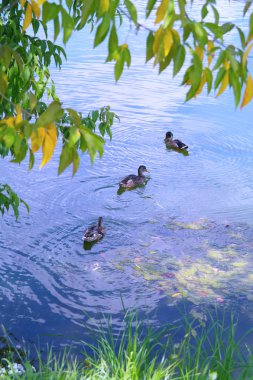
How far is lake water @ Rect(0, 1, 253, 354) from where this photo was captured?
6.99 meters

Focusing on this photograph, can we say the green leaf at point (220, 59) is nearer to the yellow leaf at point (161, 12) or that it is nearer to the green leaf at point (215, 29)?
the green leaf at point (215, 29)

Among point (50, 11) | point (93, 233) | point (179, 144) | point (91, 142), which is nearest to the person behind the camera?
point (91, 142)

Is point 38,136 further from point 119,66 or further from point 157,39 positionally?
point 157,39

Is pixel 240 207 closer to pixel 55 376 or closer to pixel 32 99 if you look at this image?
pixel 55 376

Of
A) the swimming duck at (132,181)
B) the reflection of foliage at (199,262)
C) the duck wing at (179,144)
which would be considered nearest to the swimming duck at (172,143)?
the duck wing at (179,144)

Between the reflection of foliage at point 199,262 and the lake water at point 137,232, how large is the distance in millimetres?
12

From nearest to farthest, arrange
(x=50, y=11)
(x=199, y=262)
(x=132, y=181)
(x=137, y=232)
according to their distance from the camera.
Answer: (x=50, y=11), (x=199, y=262), (x=137, y=232), (x=132, y=181)

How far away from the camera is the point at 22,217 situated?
8781 millimetres

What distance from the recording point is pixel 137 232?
336 inches

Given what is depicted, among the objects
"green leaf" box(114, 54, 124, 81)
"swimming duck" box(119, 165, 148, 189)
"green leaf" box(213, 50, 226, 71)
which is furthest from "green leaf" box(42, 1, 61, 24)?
"swimming duck" box(119, 165, 148, 189)

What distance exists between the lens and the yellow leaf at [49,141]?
2.52 metres

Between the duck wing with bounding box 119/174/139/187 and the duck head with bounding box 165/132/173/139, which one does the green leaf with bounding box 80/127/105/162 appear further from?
the duck head with bounding box 165/132/173/139

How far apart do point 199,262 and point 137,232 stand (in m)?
1.00

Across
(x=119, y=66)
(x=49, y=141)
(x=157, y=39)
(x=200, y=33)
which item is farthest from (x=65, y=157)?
(x=200, y=33)
